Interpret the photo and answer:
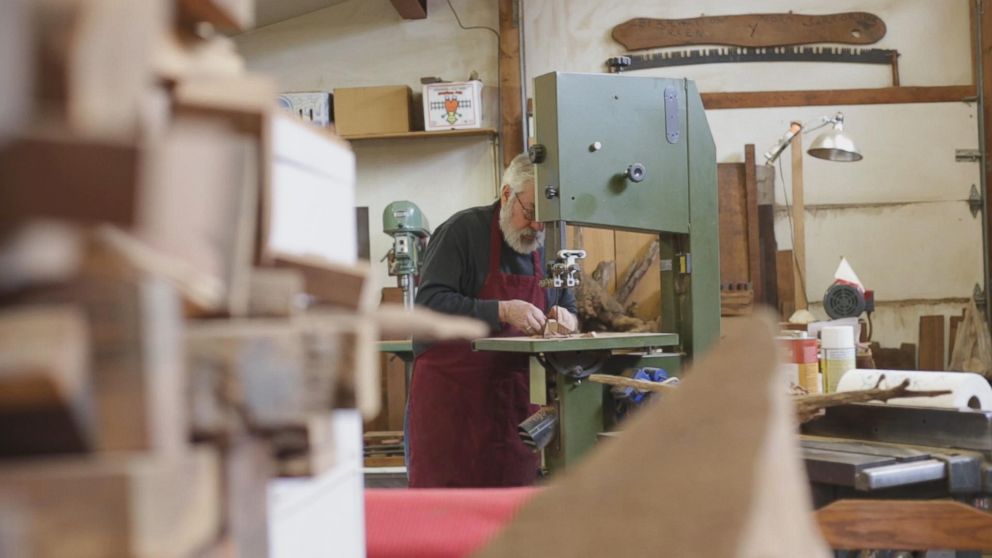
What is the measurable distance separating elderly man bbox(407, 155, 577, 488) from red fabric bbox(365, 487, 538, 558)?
1.38m

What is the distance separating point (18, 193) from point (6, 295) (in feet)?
0.14

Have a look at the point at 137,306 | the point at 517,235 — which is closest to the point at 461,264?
the point at 517,235

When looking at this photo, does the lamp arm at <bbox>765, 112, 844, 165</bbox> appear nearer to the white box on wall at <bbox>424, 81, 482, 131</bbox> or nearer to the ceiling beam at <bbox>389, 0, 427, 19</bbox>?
the white box on wall at <bbox>424, 81, 482, 131</bbox>

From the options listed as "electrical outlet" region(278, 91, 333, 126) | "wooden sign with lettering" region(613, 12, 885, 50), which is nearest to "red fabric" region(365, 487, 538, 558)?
"electrical outlet" region(278, 91, 333, 126)

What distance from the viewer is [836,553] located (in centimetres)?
136

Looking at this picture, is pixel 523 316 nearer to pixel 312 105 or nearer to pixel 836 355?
pixel 836 355

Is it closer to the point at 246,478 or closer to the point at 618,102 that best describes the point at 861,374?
the point at 618,102

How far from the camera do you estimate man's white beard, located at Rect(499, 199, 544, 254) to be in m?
2.77

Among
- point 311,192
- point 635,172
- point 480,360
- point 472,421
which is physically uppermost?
point 635,172

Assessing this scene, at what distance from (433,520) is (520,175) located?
1.71 m

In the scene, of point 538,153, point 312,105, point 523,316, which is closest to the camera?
point 538,153

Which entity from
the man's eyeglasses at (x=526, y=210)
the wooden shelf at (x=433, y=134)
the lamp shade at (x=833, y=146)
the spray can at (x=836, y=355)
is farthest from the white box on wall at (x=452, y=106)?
the spray can at (x=836, y=355)

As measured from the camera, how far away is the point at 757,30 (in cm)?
500

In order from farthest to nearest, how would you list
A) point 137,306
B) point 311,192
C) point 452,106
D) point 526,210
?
point 452,106 → point 526,210 → point 311,192 → point 137,306
